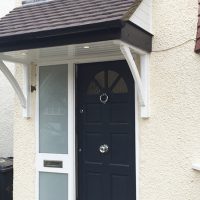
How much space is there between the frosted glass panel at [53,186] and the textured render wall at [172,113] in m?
1.18

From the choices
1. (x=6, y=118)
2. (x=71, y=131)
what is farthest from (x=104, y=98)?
(x=6, y=118)

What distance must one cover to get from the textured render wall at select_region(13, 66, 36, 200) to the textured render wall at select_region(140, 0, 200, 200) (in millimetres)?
1709

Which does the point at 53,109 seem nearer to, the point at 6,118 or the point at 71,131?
the point at 71,131

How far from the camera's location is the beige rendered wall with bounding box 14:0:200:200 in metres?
4.37

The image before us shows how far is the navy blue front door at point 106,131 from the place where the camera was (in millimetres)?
4875

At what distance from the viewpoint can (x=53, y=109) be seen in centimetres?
543

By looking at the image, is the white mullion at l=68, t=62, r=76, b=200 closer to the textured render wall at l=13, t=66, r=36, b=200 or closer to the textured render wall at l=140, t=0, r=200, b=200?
the textured render wall at l=13, t=66, r=36, b=200

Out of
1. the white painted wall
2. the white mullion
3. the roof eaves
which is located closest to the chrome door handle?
the white mullion

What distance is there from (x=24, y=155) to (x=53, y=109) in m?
0.83

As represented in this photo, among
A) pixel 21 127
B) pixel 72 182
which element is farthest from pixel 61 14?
pixel 72 182

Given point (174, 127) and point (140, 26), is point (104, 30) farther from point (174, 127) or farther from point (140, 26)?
point (174, 127)

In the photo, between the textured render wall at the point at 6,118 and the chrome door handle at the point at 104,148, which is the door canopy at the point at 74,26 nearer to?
→ the chrome door handle at the point at 104,148

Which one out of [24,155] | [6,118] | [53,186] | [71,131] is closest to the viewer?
[71,131]

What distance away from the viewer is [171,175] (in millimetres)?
4484
